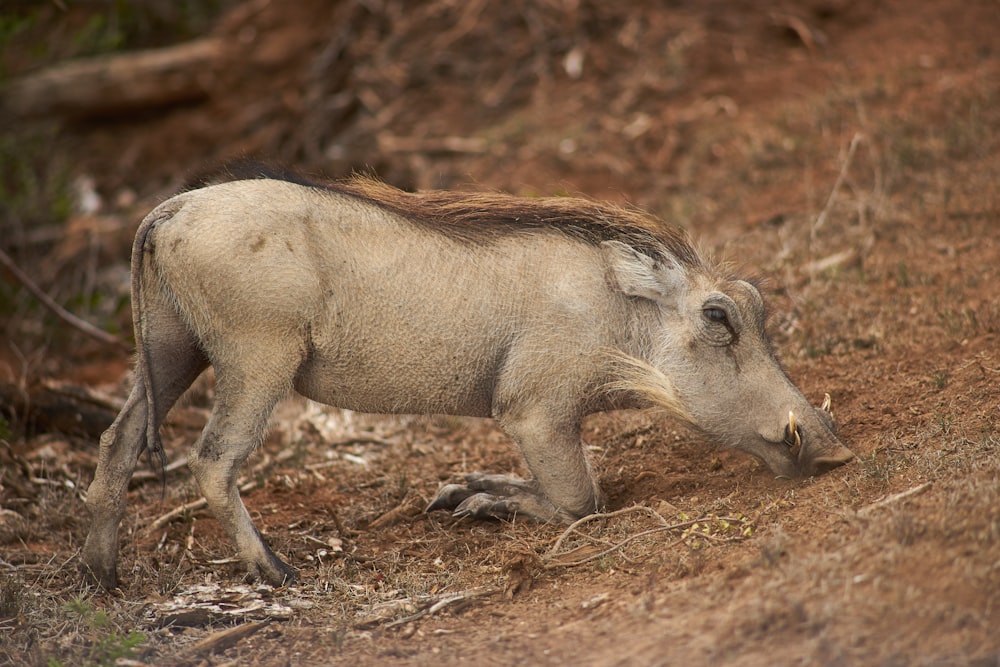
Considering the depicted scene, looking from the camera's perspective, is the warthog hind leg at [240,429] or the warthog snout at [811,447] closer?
the warthog hind leg at [240,429]

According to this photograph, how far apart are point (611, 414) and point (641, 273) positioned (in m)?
1.27

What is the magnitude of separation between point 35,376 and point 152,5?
6.93 metres

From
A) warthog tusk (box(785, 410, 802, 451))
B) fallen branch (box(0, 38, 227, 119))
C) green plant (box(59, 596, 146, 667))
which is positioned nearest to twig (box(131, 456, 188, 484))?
green plant (box(59, 596, 146, 667))

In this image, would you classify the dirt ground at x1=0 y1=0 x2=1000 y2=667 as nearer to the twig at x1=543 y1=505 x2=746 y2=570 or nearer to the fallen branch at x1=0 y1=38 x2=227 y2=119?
the twig at x1=543 y1=505 x2=746 y2=570

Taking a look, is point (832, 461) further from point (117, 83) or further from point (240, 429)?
point (117, 83)

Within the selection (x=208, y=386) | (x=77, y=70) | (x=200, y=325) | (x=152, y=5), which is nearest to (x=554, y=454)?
(x=200, y=325)

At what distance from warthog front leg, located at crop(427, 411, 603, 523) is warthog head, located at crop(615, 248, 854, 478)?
0.32 meters

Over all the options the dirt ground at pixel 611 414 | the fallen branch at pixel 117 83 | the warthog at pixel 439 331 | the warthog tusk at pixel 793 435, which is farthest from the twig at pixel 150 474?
the fallen branch at pixel 117 83

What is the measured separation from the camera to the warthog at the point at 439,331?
3682mm

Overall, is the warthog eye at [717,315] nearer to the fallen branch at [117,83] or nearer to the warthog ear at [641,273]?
the warthog ear at [641,273]

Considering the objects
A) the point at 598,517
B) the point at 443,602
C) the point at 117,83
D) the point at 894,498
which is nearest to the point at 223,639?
the point at 443,602

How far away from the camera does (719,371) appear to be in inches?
159

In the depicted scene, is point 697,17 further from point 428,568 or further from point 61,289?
point 428,568

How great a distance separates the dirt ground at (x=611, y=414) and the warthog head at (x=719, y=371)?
21 cm
